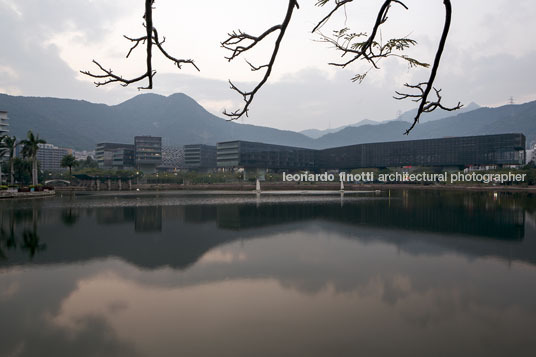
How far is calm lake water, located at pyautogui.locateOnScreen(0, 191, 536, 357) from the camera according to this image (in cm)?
1041

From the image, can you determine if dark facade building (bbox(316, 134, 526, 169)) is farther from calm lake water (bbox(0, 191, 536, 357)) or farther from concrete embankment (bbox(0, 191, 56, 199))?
concrete embankment (bbox(0, 191, 56, 199))

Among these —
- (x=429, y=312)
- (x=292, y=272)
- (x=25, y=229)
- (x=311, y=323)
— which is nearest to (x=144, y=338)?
(x=311, y=323)

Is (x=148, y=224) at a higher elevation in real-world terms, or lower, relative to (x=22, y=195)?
lower

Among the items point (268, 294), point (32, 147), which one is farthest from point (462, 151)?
point (268, 294)

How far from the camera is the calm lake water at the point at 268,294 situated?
10.4 metres

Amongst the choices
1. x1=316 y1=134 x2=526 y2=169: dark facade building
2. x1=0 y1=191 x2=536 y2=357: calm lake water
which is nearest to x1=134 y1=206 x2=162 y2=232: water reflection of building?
x1=0 y1=191 x2=536 y2=357: calm lake water

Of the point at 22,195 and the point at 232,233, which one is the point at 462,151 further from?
the point at 22,195

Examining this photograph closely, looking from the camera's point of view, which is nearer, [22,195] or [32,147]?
[22,195]

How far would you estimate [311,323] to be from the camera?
38.6 ft

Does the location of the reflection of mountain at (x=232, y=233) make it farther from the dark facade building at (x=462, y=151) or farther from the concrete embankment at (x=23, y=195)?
the dark facade building at (x=462, y=151)

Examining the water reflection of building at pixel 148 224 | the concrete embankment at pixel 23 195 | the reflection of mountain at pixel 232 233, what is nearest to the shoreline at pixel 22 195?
the concrete embankment at pixel 23 195

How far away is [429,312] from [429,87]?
1208 centimetres

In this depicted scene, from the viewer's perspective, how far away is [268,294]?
1461cm

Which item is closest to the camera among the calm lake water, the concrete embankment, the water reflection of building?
the calm lake water
